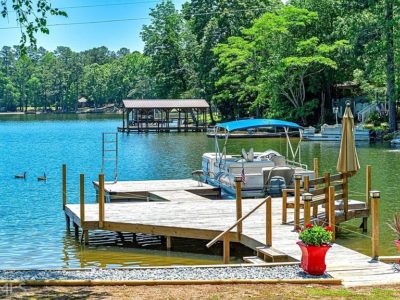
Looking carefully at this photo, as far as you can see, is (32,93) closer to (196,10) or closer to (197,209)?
(196,10)

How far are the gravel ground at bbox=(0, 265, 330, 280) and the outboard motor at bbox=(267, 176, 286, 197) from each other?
457 inches

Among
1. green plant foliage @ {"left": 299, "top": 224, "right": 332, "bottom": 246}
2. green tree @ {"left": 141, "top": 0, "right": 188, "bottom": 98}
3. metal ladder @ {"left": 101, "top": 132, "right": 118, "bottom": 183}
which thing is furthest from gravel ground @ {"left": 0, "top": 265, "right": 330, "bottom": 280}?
green tree @ {"left": 141, "top": 0, "right": 188, "bottom": 98}

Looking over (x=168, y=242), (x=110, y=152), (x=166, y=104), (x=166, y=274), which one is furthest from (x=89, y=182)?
(x=166, y=104)

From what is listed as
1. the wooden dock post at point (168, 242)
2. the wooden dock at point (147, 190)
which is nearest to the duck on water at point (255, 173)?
the wooden dock at point (147, 190)

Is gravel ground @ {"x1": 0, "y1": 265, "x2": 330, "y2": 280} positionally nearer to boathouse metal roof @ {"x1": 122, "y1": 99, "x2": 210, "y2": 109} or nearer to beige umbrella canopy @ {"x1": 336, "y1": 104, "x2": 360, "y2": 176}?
beige umbrella canopy @ {"x1": 336, "y1": 104, "x2": 360, "y2": 176}

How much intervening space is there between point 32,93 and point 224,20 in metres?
98.3

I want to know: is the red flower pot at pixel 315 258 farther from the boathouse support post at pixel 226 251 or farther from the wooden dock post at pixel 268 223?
the boathouse support post at pixel 226 251

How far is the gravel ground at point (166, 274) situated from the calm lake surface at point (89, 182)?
484cm

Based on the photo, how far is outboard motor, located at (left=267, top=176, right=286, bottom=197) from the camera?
79.1 ft

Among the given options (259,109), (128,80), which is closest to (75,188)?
(259,109)

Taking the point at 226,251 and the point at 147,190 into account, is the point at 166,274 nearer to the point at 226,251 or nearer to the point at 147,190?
the point at 226,251

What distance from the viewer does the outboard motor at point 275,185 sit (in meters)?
24.1

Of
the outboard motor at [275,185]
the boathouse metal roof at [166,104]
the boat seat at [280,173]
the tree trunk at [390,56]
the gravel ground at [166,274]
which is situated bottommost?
the gravel ground at [166,274]

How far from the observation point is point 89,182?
3509cm
